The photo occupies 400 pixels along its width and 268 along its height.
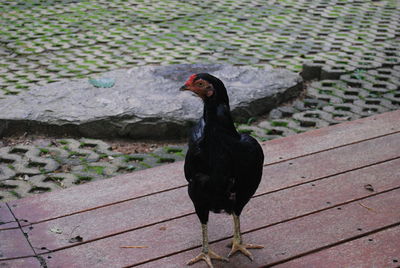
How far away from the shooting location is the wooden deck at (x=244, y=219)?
9.89ft

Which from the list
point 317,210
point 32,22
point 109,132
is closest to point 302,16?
point 32,22

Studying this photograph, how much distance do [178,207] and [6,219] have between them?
39.4 inches

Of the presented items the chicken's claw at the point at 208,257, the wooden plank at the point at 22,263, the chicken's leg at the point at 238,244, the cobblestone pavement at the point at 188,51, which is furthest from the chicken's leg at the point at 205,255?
the cobblestone pavement at the point at 188,51

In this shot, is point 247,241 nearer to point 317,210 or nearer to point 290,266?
point 290,266

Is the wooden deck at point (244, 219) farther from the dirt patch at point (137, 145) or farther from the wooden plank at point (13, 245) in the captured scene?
the dirt patch at point (137, 145)

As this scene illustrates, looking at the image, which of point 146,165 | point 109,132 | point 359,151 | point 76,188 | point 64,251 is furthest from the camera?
point 109,132

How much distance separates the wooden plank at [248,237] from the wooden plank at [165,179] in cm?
42

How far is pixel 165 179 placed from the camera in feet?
12.8

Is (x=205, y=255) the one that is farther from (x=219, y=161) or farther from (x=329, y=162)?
(x=329, y=162)

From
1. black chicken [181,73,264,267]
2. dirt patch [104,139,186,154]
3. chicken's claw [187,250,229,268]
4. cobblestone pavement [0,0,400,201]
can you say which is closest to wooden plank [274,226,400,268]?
chicken's claw [187,250,229,268]

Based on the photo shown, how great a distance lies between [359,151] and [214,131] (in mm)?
1794

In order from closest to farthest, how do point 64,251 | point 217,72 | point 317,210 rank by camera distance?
point 64,251 < point 317,210 < point 217,72

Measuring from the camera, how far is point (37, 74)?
22.2 feet

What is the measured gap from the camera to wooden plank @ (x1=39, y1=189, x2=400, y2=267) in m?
3.01
